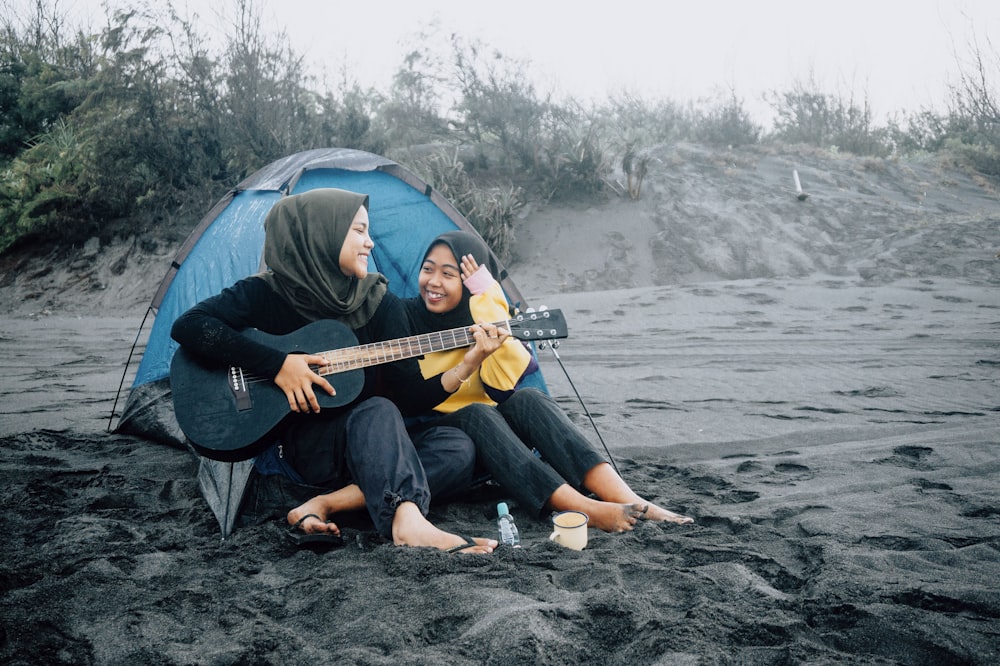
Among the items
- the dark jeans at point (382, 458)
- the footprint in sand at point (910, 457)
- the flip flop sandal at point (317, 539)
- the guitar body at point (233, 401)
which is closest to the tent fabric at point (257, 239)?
the guitar body at point (233, 401)

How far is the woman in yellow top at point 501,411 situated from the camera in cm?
284

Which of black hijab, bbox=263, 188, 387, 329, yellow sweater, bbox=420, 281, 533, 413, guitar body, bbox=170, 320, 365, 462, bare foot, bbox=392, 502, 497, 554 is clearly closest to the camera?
bare foot, bbox=392, 502, 497, 554

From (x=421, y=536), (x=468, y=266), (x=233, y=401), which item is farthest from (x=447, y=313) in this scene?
(x=421, y=536)

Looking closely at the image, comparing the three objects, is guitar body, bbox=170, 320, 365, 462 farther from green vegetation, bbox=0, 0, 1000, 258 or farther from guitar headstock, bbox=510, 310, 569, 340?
green vegetation, bbox=0, 0, 1000, 258

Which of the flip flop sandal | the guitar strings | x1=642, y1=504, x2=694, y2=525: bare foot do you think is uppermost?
the guitar strings

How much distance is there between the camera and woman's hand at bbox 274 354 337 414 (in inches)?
107

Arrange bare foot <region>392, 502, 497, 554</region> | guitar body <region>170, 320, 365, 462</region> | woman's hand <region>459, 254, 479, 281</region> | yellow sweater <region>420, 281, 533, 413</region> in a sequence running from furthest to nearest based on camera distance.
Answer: woman's hand <region>459, 254, 479, 281</region>
yellow sweater <region>420, 281, 533, 413</region>
guitar body <region>170, 320, 365, 462</region>
bare foot <region>392, 502, 497, 554</region>

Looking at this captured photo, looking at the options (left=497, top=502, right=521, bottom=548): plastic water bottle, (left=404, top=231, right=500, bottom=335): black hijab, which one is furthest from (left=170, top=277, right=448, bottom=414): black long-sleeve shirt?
(left=497, top=502, right=521, bottom=548): plastic water bottle

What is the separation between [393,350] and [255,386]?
57 cm

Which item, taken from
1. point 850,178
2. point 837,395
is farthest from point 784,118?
point 837,395

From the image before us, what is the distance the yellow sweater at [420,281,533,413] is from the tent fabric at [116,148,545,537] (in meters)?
0.71

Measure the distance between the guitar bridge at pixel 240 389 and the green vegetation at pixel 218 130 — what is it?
7394 millimetres

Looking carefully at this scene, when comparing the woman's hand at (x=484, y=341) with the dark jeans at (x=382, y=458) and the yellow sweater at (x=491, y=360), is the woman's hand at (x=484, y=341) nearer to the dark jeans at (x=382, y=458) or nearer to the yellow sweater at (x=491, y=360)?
the yellow sweater at (x=491, y=360)

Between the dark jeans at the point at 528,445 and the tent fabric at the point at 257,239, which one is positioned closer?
the dark jeans at the point at 528,445
